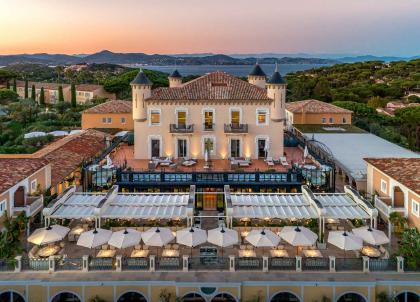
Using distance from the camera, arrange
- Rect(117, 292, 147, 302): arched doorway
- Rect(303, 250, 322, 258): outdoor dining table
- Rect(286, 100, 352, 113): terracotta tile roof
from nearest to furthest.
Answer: Rect(117, 292, 147, 302): arched doorway < Rect(303, 250, 322, 258): outdoor dining table < Rect(286, 100, 352, 113): terracotta tile roof

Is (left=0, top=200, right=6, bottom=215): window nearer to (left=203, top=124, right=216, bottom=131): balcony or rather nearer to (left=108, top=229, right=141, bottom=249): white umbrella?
(left=108, top=229, right=141, bottom=249): white umbrella

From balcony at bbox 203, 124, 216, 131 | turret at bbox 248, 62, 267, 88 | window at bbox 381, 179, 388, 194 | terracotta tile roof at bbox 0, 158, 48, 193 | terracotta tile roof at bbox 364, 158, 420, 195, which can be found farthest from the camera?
turret at bbox 248, 62, 267, 88

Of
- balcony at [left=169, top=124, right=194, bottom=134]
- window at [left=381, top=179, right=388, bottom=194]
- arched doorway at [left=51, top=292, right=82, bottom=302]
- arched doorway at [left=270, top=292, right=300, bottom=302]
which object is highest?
balcony at [left=169, top=124, right=194, bottom=134]

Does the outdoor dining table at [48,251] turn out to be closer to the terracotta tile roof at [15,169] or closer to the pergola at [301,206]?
the terracotta tile roof at [15,169]

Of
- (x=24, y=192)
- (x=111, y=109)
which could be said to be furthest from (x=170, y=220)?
(x=111, y=109)

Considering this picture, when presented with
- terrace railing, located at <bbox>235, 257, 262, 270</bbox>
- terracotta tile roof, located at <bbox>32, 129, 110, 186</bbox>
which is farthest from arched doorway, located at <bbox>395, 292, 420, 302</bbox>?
terracotta tile roof, located at <bbox>32, 129, 110, 186</bbox>

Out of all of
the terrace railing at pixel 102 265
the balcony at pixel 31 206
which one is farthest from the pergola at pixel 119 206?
the terrace railing at pixel 102 265

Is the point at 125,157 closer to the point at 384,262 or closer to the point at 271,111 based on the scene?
the point at 271,111
